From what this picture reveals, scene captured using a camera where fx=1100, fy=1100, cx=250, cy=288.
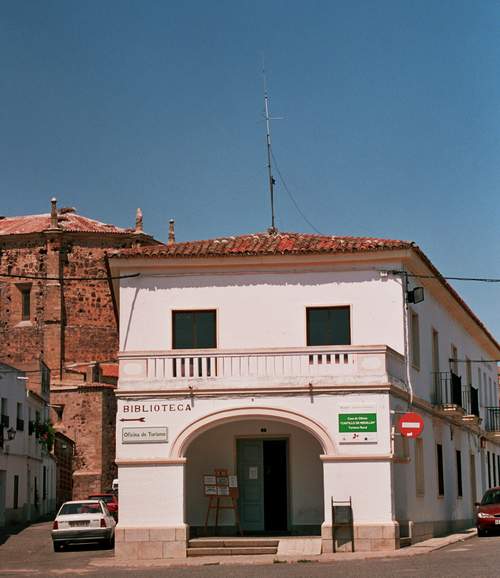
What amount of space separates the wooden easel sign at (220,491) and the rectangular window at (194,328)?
3149 mm

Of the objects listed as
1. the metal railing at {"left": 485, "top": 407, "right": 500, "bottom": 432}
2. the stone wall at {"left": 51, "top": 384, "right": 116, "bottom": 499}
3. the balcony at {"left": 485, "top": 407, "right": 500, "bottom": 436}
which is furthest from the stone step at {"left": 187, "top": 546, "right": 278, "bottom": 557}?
the stone wall at {"left": 51, "top": 384, "right": 116, "bottom": 499}

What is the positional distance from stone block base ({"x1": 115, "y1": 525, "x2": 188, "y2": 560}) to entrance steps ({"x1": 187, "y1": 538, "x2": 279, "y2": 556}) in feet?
1.02

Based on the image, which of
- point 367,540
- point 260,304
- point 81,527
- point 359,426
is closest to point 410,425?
point 359,426

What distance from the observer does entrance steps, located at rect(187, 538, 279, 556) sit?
2394cm

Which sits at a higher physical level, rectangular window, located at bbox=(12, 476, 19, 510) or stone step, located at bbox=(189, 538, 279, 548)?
rectangular window, located at bbox=(12, 476, 19, 510)

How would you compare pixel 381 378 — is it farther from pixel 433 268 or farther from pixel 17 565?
pixel 17 565

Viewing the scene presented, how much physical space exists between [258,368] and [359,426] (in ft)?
8.57

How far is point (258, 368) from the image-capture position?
81.4 feet

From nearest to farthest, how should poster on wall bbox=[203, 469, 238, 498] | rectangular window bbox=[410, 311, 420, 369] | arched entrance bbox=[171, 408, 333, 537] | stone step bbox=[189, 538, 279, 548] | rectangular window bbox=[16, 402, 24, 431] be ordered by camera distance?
stone step bbox=[189, 538, 279, 548], poster on wall bbox=[203, 469, 238, 498], arched entrance bbox=[171, 408, 333, 537], rectangular window bbox=[410, 311, 420, 369], rectangular window bbox=[16, 402, 24, 431]

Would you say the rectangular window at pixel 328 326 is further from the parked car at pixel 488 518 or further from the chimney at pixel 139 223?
the chimney at pixel 139 223

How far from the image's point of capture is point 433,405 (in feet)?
101

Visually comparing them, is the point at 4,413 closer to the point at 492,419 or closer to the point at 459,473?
the point at 459,473

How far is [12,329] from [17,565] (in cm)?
4541

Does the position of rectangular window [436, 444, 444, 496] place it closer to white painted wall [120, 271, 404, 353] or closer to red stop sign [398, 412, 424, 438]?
white painted wall [120, 271, 404, 353]
